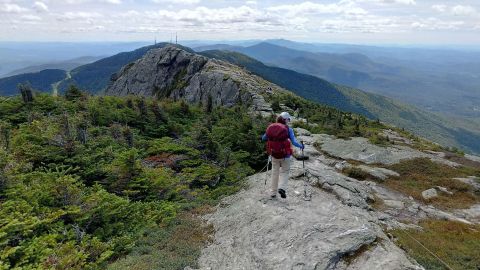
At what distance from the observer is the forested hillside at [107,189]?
33.8ft

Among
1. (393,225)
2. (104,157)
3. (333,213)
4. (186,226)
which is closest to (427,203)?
(393,225)

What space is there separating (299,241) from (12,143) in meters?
16.5

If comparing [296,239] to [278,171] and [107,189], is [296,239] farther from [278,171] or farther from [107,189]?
[107,189]

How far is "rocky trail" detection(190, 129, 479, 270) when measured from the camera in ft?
32.8

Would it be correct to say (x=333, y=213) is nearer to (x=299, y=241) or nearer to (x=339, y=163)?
(x=299, y=241)

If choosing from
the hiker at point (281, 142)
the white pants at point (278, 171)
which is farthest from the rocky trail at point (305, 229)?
the hiker at point (281, 142)

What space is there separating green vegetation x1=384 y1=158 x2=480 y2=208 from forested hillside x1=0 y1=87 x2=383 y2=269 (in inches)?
397

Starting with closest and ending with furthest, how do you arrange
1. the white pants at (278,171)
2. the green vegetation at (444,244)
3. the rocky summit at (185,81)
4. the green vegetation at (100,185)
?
the green vegetation at (100,185) < the green vegetation at (444,244) < the white pants at (278,171) < the rocky summit at (185,81)

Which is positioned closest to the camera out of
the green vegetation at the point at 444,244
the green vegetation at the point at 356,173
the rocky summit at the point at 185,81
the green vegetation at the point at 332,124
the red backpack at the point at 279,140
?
the green vegetation at the point at 444,244

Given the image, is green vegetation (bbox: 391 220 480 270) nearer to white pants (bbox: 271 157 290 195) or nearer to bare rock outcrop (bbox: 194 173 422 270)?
bare rock outcrop (bbox: 194 173 422 270)

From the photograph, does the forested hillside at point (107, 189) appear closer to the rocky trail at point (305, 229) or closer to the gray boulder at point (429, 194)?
the rocky trail at point (305, 229)

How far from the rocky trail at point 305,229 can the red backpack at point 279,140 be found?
7.07 ft

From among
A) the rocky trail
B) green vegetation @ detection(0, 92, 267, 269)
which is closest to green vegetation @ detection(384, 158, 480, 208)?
the rocky trail

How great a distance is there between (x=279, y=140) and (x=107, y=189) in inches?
355
